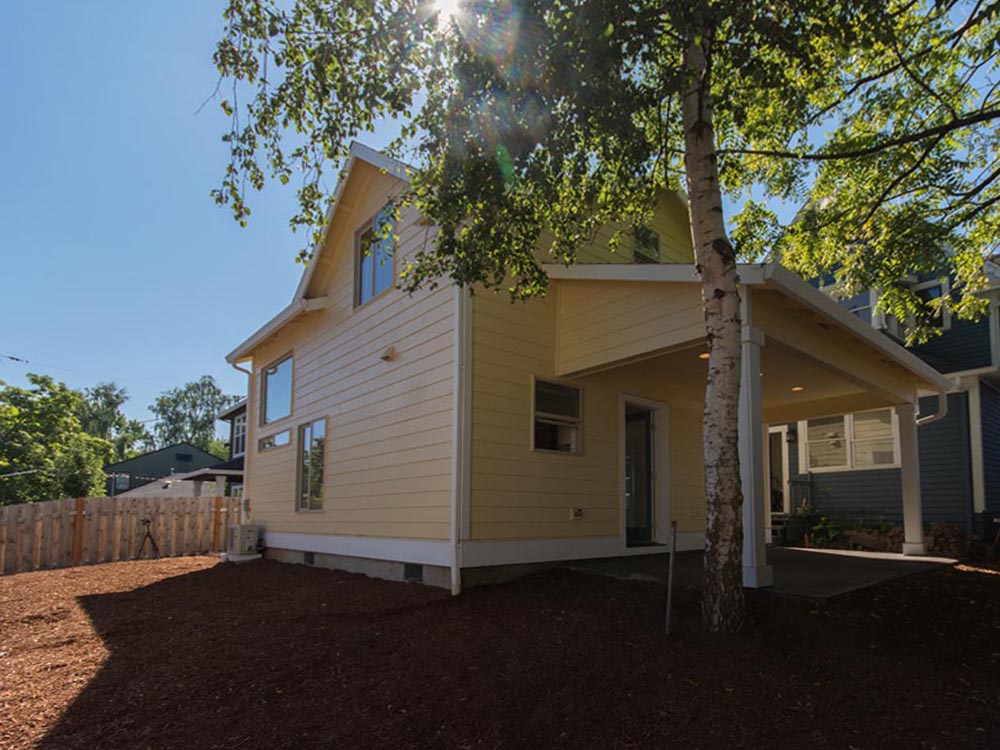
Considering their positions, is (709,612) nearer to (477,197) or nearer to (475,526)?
(475,526)

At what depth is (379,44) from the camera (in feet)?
14.4

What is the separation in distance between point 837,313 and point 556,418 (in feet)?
10.7

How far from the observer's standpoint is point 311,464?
1049cm

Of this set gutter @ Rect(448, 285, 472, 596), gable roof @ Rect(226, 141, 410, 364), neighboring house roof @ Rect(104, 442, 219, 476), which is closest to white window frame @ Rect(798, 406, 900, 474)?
gutter @ Rect(448, 285, 472, 596)

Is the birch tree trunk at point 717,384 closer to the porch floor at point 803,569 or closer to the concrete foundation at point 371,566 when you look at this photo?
the porch floor at point 803,569

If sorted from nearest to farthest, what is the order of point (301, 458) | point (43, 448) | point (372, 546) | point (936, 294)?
1. point (372, 546)
2. point (301, 458)
3. point (936, 294)
4. point (43, 448)

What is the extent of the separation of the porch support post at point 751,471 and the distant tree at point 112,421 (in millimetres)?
61318

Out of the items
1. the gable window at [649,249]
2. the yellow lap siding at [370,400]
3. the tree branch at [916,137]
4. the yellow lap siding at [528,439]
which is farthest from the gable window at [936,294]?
the yellow lap siding at [370,400]

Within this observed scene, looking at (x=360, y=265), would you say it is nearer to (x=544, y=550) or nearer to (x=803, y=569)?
(x=544, y=550)

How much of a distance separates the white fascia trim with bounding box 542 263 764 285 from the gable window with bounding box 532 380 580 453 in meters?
1.36

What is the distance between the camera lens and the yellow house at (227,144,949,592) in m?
6.42

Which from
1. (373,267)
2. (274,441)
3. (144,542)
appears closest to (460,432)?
(373,267)

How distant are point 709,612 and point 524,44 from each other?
409 centimetres

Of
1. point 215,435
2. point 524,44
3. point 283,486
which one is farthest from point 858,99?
point 215,435
